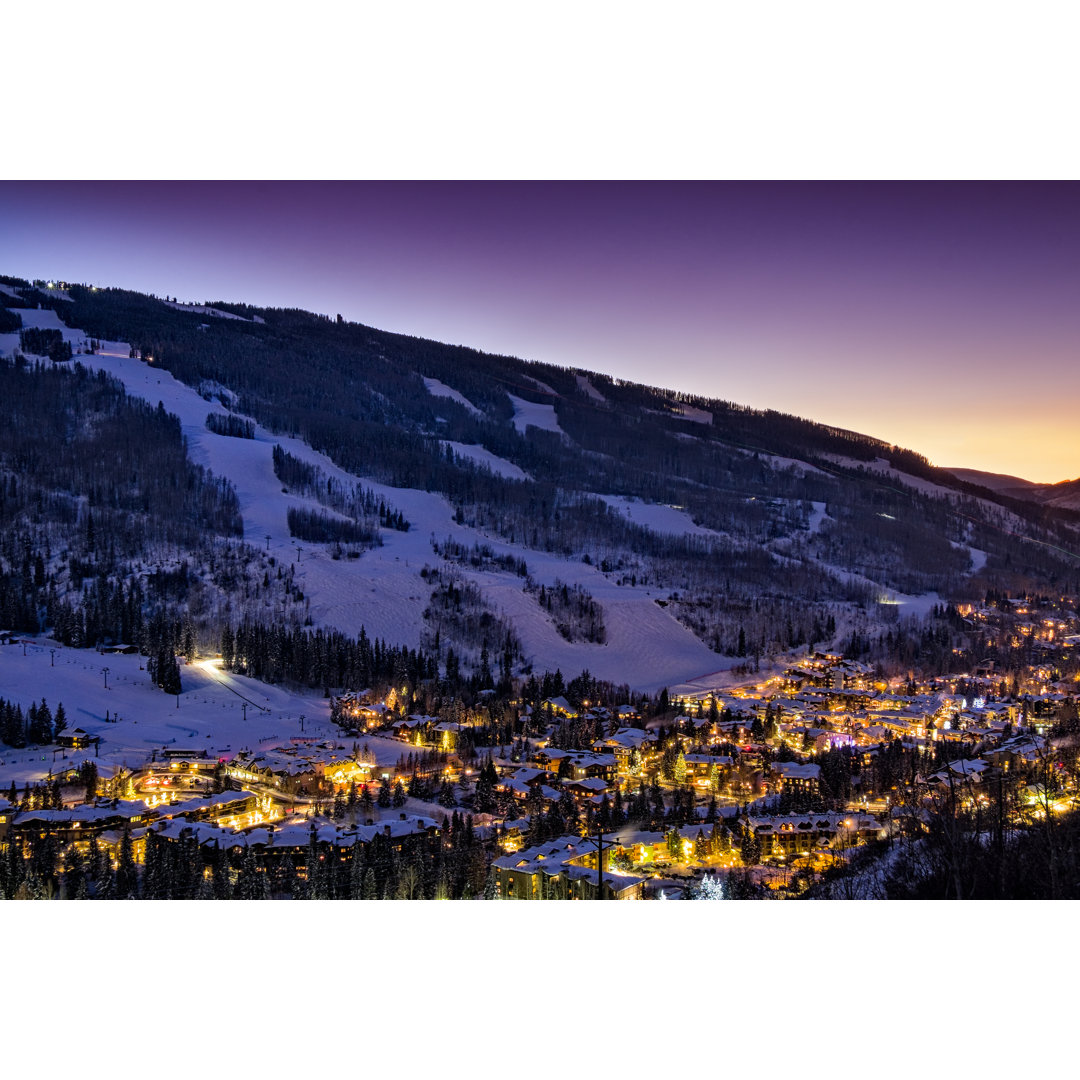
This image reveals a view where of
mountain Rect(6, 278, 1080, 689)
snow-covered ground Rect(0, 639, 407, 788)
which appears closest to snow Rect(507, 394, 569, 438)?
mountain Rect(6, 278, 1080, 689)

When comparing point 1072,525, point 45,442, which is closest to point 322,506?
point 45,442

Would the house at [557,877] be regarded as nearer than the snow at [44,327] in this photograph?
Yes

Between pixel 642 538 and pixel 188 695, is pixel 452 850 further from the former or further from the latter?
pixel 642 538

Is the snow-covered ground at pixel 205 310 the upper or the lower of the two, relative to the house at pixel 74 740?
upper

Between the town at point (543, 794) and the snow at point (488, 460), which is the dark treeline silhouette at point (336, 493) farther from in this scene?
the town at point (543, 794)

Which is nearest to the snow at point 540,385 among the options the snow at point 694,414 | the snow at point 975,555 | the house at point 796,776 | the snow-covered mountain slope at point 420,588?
the snow at point 694,414
